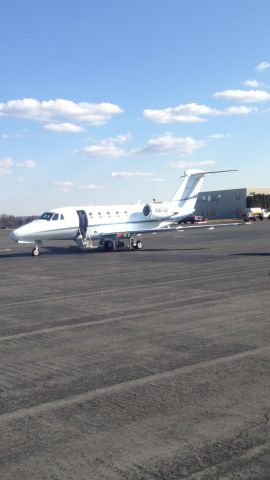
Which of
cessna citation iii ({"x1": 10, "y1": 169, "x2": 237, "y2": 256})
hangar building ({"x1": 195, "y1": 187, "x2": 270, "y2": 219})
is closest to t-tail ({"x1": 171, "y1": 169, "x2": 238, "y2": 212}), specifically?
cessna citation iii ({"x1": 10, "y1": 169, "x2": 237, "y2": 256})

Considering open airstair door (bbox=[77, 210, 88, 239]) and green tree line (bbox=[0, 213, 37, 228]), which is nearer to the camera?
open airstair door (bbox=[77, 210, 88, 239])

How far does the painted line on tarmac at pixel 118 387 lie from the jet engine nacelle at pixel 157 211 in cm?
2757

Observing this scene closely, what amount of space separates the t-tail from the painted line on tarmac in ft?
101

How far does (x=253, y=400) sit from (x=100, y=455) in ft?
7.19

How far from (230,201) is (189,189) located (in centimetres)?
8892

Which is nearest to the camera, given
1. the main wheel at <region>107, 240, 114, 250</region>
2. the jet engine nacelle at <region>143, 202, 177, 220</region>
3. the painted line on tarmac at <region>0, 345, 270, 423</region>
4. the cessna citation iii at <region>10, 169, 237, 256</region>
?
the painted line on tarmac at <region>0, 345, 270, 423</region>

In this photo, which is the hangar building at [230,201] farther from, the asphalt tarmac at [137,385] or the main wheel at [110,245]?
the asphalt tarmac at [137,385]

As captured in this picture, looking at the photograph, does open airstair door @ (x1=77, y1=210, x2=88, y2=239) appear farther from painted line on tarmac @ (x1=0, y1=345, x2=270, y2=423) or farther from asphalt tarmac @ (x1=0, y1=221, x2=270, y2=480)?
painted line on tarmac @ (x1=0, y1=345, x2=270, y2=423)

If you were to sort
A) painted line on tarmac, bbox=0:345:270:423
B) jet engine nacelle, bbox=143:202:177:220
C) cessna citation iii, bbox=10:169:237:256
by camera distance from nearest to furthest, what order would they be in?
painted line on tarmac, bbox=0:345:270:423
cessna citation iii, bbox=10:169:237:256
jet engine nacelle, bbox=143:202:177:220

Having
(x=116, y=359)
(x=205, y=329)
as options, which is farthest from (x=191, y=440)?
(x=205, y=329)

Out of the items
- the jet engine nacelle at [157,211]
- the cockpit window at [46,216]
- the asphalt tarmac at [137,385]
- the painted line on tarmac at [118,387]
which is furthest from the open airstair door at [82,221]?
the painted line on tarmac at [118,387]

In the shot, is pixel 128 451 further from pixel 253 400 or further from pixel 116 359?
pixel 116 359

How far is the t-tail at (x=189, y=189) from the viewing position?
128 ft

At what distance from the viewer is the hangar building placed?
12058 centimetres
